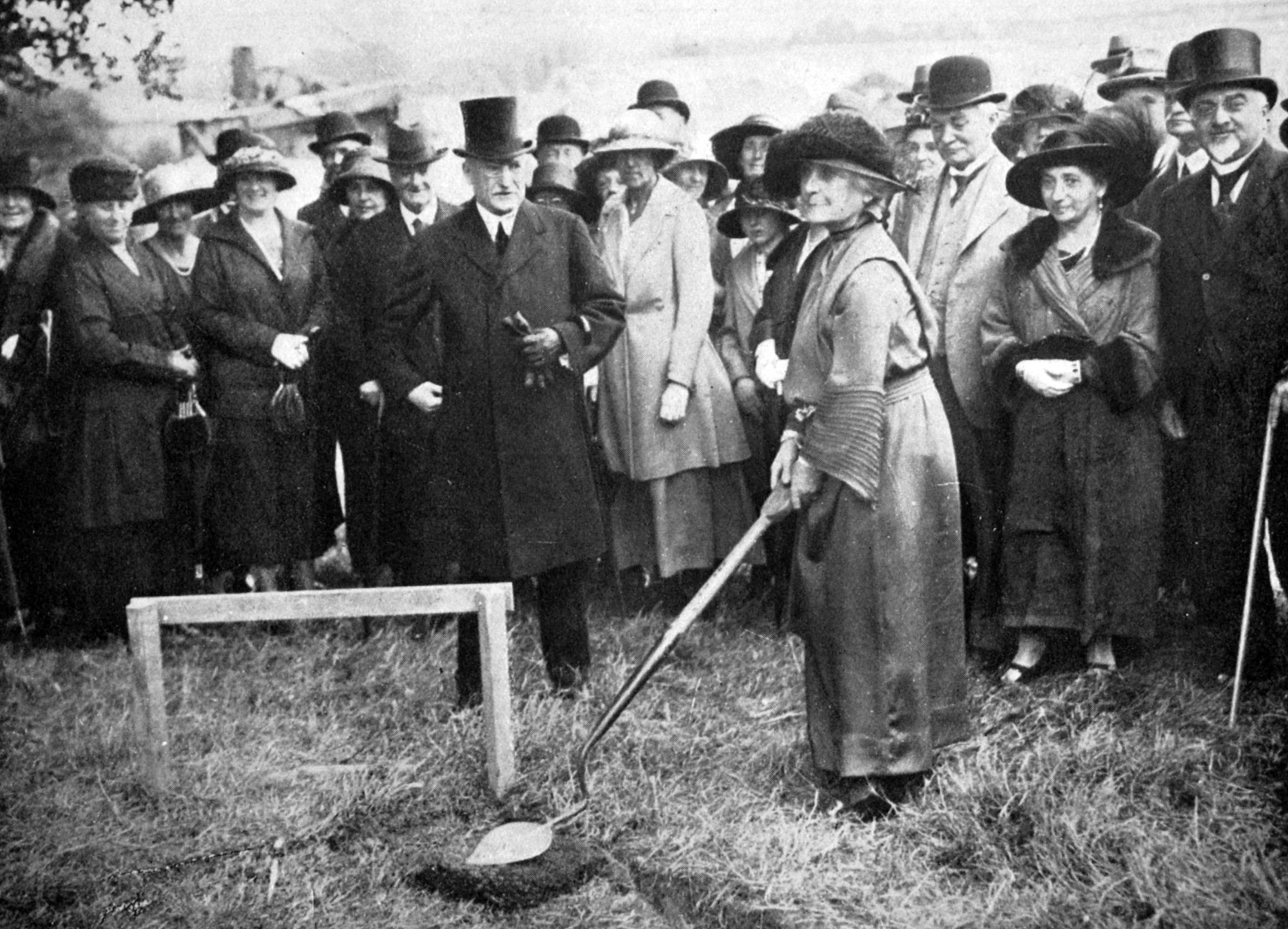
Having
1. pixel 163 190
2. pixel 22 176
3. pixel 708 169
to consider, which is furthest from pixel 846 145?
pixel 22 176

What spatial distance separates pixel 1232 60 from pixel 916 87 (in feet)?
4.36

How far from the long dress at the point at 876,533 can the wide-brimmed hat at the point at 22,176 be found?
4.14 meters

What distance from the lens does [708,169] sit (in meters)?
6.39

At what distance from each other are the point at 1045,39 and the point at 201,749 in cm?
420

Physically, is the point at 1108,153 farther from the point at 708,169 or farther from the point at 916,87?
the point at 708,169

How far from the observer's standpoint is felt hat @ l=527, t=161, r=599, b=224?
6.32 metres

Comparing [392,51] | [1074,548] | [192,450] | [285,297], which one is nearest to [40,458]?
[192,450]

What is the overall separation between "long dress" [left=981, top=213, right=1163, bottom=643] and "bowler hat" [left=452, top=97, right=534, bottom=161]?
2.03 meters

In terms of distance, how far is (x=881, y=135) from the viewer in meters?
3.97

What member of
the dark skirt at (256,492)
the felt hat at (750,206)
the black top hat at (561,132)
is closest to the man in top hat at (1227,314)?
the felt hat at (750,206)

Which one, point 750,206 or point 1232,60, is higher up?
point 1232,60

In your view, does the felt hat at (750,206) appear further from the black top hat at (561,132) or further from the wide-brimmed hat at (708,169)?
the black top hat at (561,132)

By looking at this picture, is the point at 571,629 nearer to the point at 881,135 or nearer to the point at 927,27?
the point at 881,135

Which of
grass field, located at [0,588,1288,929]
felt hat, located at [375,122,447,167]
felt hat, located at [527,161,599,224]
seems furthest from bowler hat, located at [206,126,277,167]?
grass field, located at [0,588,1288,929]
